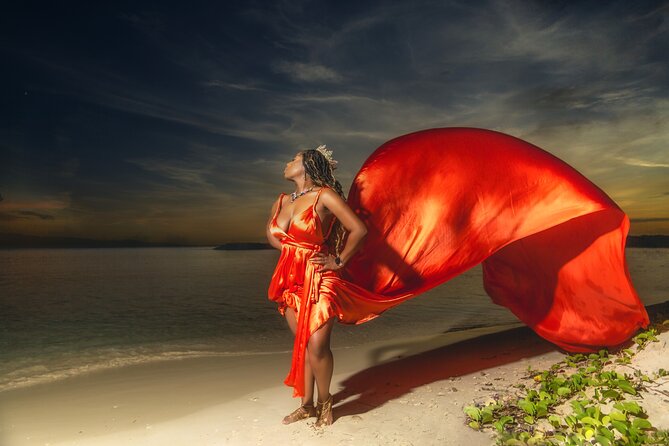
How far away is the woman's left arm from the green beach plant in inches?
59.5

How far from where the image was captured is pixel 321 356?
3.64 metres

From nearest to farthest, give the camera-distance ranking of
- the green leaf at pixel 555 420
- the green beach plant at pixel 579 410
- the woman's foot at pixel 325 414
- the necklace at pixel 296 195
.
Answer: the green beach plant at pixel 579 410 < the green leaf at pixel 555 420 < the woman's foot at pixel 325 414 < the necklace at pixel 296 195

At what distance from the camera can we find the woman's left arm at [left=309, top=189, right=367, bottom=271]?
3.63m

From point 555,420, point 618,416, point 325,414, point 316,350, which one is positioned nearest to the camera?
point 618,416

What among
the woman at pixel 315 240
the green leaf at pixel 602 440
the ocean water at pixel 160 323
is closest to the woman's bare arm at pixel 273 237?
the woman at pixel 315 240

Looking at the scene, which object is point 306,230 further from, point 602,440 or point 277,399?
point 602,440

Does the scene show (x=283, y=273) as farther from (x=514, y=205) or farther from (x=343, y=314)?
(x=514, y=205)

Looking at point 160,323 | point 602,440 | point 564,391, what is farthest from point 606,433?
point 160,323

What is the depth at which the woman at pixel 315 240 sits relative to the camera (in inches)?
144

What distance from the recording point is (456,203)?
4.29m

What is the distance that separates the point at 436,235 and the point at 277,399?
2.12 m

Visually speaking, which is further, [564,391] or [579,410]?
[564,391]

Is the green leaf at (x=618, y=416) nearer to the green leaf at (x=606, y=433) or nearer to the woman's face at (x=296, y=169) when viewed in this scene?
the green leaf at (x=606, y=433)

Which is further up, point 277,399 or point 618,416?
point 618,416
